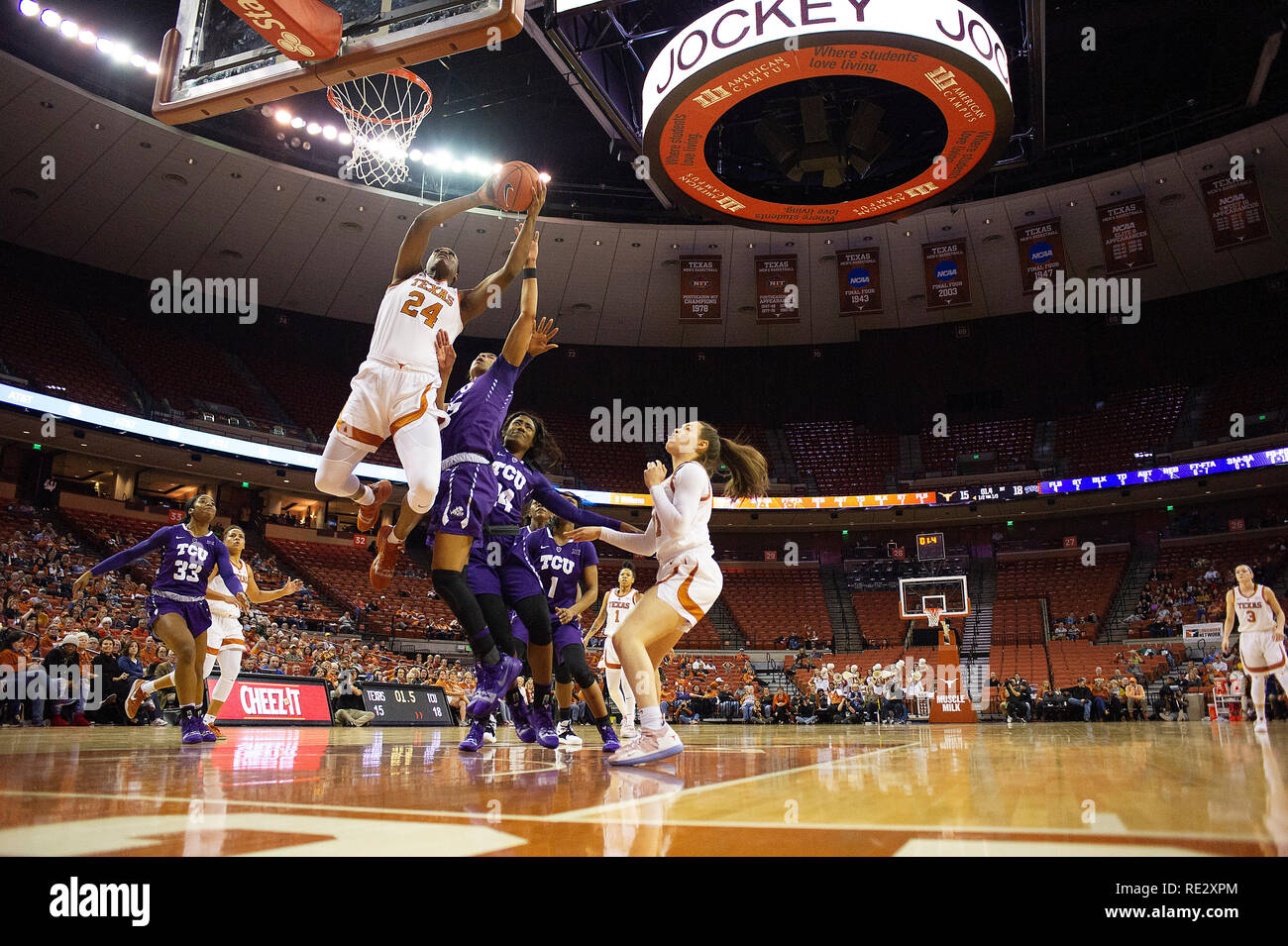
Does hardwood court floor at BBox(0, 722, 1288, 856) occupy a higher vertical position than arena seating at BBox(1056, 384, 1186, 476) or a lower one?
lower

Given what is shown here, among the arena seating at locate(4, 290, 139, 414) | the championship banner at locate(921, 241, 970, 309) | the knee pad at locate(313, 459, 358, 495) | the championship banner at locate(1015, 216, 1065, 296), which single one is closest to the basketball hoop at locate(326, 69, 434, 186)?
the knee pad at locate(313, 459, 358, 495)

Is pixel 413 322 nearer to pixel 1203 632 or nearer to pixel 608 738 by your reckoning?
pixel 608 738

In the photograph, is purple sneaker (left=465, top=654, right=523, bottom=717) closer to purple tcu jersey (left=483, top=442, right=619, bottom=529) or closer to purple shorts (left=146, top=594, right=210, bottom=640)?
purple tcu jersey (left=483, top=442, right=619, bottom=529)

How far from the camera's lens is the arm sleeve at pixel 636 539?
12.8ft

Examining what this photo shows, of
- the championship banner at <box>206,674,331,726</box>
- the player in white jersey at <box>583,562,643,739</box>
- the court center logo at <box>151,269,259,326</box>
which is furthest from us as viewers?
the court center logo at <box>151,269,259,326</box>

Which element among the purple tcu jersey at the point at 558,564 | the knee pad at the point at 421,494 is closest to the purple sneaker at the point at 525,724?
the purple tcu jersey at the point at 558,564

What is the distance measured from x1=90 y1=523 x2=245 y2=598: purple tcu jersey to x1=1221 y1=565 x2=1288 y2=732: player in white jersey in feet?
31.1

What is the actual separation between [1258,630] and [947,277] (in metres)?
12.4

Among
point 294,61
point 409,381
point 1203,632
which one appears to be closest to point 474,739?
point 409,381

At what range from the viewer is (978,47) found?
29.1 feet

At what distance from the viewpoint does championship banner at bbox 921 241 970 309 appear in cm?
1931

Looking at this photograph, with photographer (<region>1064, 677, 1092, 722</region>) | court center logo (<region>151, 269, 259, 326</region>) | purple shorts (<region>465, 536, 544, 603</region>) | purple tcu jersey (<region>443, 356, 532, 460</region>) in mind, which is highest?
court center logo (<region>151, 269, 259, 326</region>)
